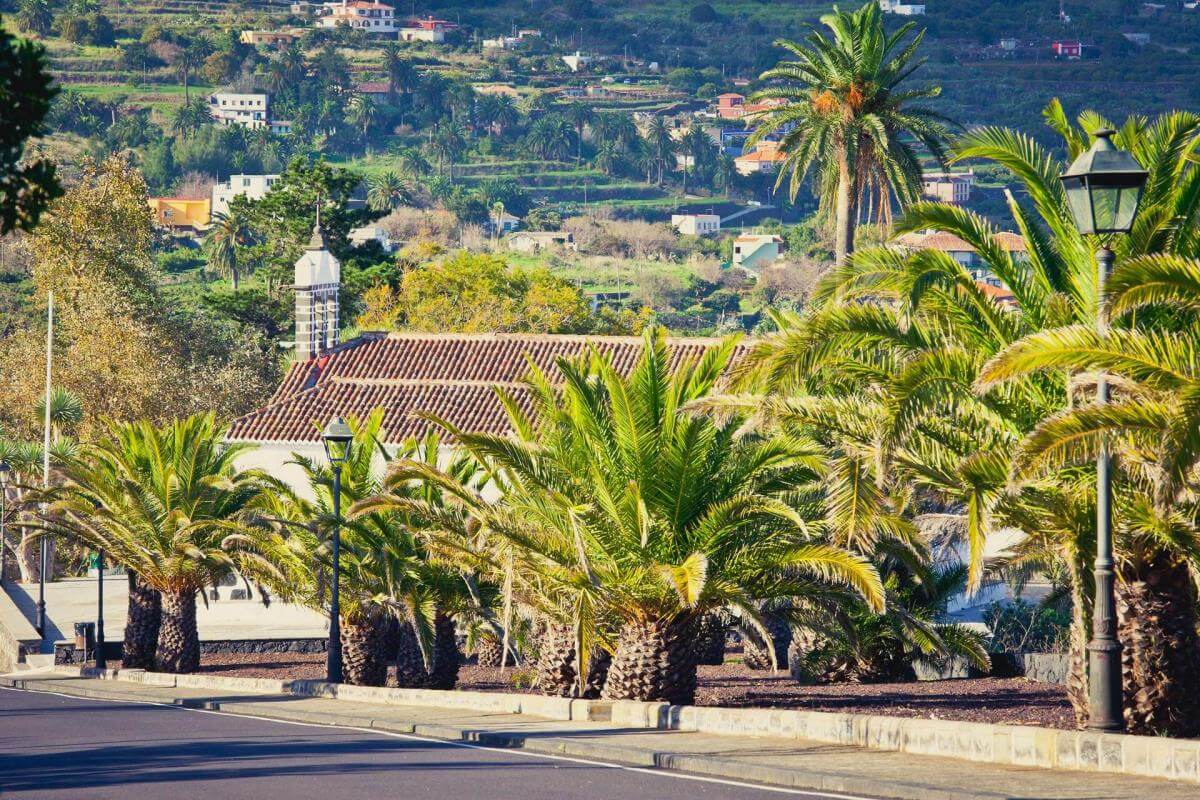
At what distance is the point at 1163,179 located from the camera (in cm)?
1658

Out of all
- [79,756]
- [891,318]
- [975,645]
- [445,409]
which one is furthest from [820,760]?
[445,409]

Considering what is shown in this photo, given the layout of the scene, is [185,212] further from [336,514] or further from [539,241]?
[336,514]

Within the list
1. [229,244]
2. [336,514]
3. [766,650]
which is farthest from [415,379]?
[229,244]

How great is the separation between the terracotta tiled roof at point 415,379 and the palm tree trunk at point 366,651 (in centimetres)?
1368

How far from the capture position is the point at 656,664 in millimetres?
20469

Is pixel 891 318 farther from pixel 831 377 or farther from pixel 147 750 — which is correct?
pixel 147 750

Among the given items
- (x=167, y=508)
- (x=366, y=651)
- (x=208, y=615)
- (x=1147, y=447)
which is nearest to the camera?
(x=1147, y=447)

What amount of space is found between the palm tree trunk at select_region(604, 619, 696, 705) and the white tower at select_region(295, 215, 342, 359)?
96.4 ft

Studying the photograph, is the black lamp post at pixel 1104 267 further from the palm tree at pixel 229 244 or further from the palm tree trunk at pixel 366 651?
the palm tree at pixel 229 244

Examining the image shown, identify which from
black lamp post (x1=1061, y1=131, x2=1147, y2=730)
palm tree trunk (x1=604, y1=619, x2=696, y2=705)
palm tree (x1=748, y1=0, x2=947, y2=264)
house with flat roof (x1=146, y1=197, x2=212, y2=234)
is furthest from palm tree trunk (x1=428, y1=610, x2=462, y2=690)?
house with flat roof (x1=146, y1=197, x2=212, y2=234)

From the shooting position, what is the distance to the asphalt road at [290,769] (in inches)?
559

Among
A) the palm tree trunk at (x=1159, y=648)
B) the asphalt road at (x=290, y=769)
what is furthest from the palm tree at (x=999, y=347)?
the asphalt road at (x=290, y=769)

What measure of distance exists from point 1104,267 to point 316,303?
36983mm

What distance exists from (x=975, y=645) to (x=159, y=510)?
15084mm
